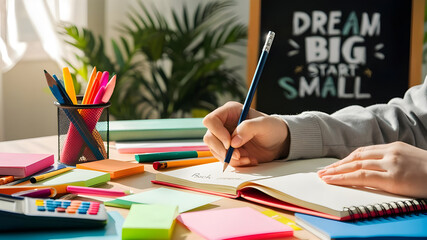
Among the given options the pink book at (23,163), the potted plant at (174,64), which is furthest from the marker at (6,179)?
the potted plant at (174,64)

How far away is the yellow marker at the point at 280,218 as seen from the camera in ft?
1.87

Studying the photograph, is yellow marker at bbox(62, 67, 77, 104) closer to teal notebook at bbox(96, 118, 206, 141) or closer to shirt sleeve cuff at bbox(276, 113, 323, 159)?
teal notebook at bbox(96, 118, 206, 141)

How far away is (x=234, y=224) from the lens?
1.77ft

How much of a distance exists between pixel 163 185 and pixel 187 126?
375 millimetres

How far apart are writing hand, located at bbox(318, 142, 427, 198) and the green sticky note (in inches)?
9.7

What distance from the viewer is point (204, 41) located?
2.73 m

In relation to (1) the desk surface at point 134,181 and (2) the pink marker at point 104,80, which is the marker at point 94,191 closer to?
(1) the desk surface at point 134,181

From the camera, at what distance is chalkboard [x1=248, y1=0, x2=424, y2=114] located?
2258 millimetres

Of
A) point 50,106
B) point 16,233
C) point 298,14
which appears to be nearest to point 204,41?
point 298,14

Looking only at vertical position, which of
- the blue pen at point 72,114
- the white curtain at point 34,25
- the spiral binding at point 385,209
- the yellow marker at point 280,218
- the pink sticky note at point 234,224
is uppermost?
the white curtain at point 34,25

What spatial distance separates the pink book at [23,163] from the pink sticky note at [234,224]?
30 centimetres

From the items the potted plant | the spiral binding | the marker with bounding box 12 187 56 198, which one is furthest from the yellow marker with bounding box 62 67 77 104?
the potted plant

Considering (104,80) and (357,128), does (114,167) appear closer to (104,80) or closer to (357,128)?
(104,80)

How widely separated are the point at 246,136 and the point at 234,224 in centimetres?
30
